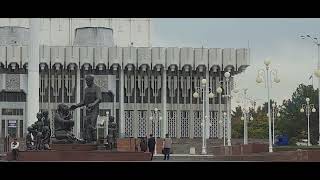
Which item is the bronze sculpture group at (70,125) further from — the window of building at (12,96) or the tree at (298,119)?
the tree at (298,119)

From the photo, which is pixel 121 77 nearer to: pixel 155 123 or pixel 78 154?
pixel 155 123

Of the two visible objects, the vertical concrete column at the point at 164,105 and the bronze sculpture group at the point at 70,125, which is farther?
the vertical concrete column at the point at 164,105

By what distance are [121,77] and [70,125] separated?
3559 cm

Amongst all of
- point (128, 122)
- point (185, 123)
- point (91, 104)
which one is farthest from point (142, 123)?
point (91, 104)

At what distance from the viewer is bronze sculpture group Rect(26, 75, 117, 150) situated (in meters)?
19.3

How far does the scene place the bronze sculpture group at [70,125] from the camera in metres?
19.3

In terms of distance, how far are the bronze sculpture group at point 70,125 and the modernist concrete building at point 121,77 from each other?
32.3 meters

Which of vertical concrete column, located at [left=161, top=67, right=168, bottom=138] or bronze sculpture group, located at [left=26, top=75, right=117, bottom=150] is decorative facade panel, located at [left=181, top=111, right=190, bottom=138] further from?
bronze sculpture group, located at [left=26, top=75, right=117, bottom=150]

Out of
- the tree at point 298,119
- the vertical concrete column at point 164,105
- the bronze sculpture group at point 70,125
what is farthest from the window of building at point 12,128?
the bronze sculpture group at point 70,125

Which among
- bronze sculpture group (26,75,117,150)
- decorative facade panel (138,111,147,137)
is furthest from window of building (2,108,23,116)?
bronze sculpture group (26,75,117,150)

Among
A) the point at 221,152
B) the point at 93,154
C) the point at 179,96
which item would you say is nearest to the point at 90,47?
the point at 179,96

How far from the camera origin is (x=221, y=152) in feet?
119
